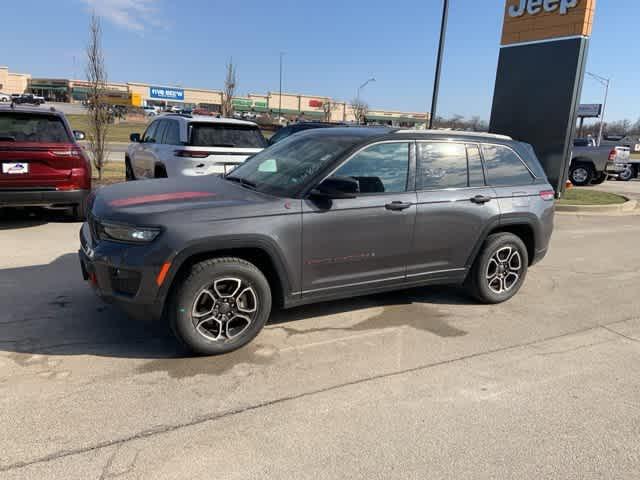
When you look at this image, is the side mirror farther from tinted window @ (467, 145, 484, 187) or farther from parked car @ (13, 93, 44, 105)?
parked car @ (13, 93, 44, 105)

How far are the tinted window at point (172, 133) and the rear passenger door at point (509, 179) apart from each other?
521cm

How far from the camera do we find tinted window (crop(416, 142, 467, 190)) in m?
4.40

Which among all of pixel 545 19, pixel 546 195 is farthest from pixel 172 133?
pixel 545 19

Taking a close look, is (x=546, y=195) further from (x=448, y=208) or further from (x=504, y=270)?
(x=448, y=208)

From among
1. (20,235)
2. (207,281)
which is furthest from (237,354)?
(20,235)

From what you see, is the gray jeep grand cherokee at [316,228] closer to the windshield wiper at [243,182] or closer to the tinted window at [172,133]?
the windshield wiper at [243,182]

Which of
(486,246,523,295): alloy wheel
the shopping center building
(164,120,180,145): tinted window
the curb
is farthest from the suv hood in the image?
the shopping center building

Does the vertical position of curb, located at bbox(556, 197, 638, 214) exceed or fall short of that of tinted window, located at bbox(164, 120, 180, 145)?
it falls short

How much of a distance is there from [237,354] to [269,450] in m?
1.17

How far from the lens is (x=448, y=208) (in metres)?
4.46

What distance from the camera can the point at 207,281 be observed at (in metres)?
3.47

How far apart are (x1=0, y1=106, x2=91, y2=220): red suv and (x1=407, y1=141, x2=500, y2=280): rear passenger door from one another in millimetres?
5307

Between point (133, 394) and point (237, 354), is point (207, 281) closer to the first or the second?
point (237, 354)

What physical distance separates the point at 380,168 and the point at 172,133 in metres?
5.34
